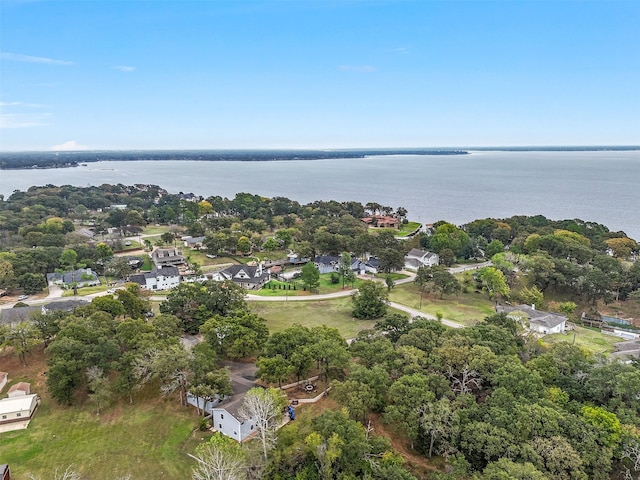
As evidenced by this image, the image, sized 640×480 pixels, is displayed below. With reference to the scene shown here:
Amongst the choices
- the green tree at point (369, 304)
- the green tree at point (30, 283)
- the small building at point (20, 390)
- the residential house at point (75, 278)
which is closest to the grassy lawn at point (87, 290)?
the residential house at point (75, 278)

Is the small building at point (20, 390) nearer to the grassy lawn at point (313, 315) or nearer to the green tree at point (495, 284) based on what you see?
the grassy lawn at point (313, 315)

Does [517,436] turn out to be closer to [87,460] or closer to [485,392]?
[485,392]

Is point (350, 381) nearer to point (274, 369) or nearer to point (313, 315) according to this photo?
point (274, 369)

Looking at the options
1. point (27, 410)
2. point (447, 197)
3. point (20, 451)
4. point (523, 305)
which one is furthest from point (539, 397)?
point (447, 197)

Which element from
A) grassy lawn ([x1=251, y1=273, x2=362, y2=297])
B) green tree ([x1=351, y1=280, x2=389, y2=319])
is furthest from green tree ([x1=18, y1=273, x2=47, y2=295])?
green tree ([x1=351, y1=280, x2=389, y2=319])

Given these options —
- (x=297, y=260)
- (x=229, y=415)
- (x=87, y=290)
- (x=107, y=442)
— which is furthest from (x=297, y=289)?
(x=107, y=442)

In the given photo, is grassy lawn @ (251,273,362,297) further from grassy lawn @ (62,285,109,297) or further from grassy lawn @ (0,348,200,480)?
grassy lawn @ (0,348,200,480)
